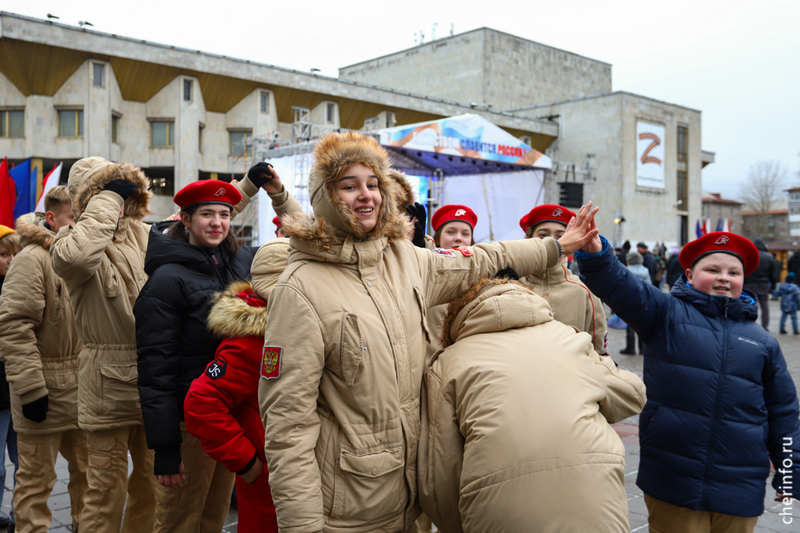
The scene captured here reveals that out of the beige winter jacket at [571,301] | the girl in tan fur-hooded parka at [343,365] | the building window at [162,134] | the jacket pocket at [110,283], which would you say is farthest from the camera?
the building window at [162,134]

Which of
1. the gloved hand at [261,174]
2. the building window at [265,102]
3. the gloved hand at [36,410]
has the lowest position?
the gloved hand at [36,410]

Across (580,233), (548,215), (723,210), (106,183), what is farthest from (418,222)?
(723,210)

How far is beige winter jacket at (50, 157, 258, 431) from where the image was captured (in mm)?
3021

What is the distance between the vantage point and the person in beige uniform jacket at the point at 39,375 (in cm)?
344

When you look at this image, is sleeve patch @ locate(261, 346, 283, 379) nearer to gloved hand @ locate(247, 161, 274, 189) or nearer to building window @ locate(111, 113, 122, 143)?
gloved hand @ locate(247, 161, 274, 189)

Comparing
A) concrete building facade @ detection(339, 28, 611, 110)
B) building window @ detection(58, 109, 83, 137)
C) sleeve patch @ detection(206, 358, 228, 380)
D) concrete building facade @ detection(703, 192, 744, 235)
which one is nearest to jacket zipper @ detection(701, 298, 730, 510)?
sleeve patch @ detection(206, 358, 228, 380)

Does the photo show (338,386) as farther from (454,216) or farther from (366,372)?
(454,216)

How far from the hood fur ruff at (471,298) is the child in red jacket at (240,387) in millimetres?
679

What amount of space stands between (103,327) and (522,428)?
2.44 metres

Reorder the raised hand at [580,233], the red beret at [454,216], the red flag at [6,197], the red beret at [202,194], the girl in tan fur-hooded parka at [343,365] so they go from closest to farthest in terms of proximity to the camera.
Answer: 1. the girl in tan fur-hooded parka at [343,365]
2. the raised hand at [580,233]
3. the red beret at [202,194]
4. the red beret at [454,216]
5. the red flag at [6,197]

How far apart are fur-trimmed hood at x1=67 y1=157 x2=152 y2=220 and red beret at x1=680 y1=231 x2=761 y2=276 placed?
298cm

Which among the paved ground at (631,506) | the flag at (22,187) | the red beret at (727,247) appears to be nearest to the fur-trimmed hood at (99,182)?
the paved ground at (631,506)

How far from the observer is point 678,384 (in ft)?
8.88

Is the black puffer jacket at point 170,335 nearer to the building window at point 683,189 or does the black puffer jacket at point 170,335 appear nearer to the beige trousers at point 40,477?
the beige trousers at point 40,477
